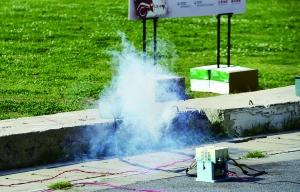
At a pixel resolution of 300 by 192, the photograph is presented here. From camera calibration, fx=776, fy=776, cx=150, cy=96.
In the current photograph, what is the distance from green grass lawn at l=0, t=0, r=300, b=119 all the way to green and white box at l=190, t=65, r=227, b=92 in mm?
214

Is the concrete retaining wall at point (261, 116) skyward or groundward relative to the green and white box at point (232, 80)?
groundward

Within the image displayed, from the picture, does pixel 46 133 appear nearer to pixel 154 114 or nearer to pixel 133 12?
pixel 154 114

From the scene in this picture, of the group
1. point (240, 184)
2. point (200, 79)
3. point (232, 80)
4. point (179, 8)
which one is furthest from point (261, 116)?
point (200, 79)

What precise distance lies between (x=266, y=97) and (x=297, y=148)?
78.7 inches

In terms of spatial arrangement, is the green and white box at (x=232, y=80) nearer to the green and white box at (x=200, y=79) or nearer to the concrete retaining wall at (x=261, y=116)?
the green and white box at (x=200, y=79)

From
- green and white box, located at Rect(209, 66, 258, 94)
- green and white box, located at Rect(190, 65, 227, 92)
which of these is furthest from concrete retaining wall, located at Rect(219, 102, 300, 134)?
green and white box, located at Rect(190, 65, 227, 92)

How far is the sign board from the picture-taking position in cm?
1360

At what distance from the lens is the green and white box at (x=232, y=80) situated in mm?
14898

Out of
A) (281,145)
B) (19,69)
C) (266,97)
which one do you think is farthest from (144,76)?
(19,69)

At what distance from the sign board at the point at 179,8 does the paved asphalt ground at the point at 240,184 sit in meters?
4.80

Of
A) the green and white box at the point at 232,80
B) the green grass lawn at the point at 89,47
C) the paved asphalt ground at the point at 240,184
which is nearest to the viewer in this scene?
the paved asphalt ground at the point at 240,184

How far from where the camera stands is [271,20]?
85.0ft

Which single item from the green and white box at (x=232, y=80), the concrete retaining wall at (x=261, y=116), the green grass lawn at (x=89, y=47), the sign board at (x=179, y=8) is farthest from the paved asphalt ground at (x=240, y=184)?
the green and white box at (x=232, y=80)

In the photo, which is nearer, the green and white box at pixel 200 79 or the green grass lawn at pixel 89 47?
the green grass lawn at pixel 89 47
